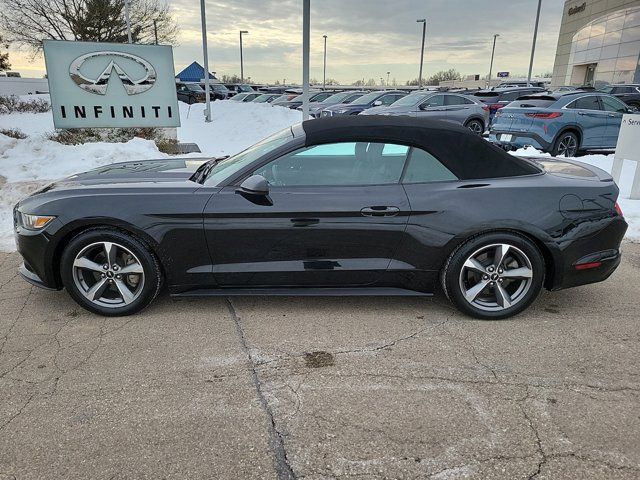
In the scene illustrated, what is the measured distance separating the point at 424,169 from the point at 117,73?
9219mm

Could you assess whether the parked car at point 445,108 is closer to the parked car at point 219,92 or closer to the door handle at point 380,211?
the door handle at point 380,211

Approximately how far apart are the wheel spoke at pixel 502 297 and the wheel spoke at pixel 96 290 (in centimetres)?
294

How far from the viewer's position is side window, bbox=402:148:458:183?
3670 mm

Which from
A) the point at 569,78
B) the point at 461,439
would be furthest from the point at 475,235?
the point at 569,78

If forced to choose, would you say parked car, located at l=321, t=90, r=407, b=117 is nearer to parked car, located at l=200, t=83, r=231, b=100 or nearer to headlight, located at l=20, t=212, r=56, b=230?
headlight, located at l=20, t=212, r=56, b=230

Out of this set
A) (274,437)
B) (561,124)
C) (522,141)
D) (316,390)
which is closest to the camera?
(274,437)

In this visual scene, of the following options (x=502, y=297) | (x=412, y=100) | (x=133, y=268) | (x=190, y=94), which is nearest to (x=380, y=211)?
(x=502, y=297)

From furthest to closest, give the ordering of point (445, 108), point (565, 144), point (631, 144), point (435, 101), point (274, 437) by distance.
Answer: point (435, 101), point (445, 108), point (565, 144), point (631, 144), point (274, 437)

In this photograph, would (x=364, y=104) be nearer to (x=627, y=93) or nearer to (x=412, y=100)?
(x=412, y=100)

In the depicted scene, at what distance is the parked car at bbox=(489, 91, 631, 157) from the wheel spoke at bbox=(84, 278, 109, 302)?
964 centimetres

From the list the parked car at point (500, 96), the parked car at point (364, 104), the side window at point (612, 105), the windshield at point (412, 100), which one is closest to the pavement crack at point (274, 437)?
the side window at point (612, 105)

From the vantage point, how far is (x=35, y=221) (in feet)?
11.8

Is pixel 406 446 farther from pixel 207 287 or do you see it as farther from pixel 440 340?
pixel 207 287

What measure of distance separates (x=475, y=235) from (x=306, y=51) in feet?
23.2
